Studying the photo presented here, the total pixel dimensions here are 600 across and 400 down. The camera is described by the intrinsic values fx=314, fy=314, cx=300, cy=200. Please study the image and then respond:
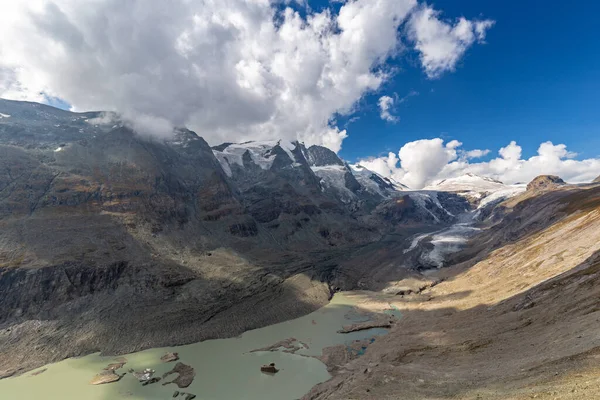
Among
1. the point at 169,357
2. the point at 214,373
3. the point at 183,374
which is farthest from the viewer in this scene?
the point at 169,357

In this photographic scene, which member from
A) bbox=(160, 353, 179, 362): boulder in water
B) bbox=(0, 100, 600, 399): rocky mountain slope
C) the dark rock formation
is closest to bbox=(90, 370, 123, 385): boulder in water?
bbox=(160, 353, 179, 362): boulder in water

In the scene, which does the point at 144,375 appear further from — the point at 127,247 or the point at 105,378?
the point at 127,247

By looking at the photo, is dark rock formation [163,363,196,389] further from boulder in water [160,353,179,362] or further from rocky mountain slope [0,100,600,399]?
rocky mountain slope [0,100,600,399]

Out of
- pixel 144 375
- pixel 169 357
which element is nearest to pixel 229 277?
pixel 169 357

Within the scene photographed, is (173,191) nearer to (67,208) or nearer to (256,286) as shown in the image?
(67,208)

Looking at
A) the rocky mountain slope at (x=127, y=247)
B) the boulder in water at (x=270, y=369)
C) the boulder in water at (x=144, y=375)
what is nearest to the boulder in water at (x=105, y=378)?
the boulder in water at (x=144, y=375)

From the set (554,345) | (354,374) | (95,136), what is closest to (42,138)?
(95,136)
